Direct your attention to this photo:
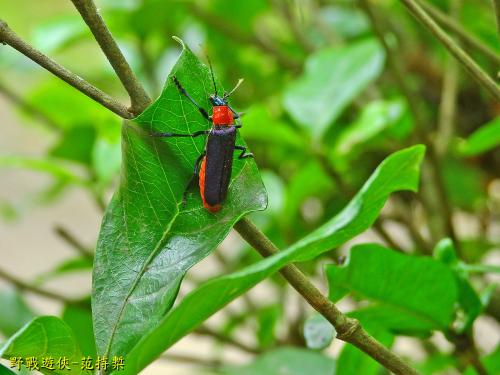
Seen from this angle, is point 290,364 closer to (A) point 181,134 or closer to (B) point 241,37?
Result: (A) point 181,134

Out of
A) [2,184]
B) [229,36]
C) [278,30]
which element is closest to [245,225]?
[229,36]

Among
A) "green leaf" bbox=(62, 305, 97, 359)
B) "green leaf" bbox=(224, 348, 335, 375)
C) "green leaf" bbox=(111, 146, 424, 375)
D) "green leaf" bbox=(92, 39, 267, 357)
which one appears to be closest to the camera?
"green leaf" bbox=(111, 146, 424, 375)

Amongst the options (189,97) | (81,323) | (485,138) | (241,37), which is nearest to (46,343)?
(189,97)

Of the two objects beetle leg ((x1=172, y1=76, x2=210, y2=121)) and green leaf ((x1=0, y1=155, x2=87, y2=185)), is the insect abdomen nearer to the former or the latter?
beetle leg ((x1=172, y1=76, x2=210, y2=121))

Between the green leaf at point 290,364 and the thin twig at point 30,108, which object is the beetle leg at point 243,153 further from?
the thin twig at point 30,108

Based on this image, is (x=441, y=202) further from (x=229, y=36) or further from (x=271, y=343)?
(x=229, y=36)

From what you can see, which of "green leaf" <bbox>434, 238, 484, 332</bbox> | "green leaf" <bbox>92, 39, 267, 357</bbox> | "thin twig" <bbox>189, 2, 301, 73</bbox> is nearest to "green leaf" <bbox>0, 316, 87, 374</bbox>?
"green leaf" <bbox>92, 39, 267, 357</bbox>
